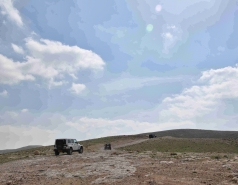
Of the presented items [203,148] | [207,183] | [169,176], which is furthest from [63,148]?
[203,148]

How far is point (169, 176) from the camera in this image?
14523 mm

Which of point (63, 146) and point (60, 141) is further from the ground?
point (60, 141)

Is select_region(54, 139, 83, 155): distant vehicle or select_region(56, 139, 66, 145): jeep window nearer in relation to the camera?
select_region(54, 139, 83, 155): distant vehicle

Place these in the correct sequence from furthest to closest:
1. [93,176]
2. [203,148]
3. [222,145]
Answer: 1. [222,145]
2. [203,148]
3. [93,176]

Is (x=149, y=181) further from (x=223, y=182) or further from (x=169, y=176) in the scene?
(x=223, y=182)

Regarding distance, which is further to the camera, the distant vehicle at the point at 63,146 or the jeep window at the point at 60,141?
the jeep window at the point at 60,141

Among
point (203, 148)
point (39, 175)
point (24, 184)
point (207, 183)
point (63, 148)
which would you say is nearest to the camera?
point (207, 183)

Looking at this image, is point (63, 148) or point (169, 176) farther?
point (63, 148)

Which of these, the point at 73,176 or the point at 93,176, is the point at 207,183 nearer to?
the point at 93,176

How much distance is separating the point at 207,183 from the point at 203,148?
40385 millimetres

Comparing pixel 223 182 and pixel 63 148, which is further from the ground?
pixel 63 148

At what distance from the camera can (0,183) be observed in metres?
14.4

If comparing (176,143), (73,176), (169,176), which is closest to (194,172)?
(169,176)

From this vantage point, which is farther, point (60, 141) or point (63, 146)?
point (60, 141)
